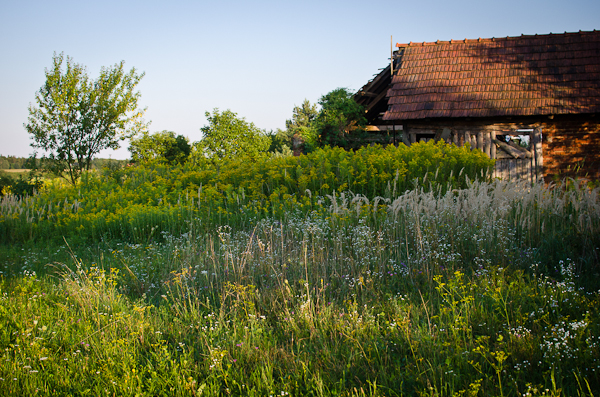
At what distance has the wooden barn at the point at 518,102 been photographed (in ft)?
44.5

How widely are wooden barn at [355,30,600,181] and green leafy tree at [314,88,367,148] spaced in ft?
6.31

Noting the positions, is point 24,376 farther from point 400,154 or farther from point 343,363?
point 400,154

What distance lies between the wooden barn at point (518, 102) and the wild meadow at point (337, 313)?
370 inches

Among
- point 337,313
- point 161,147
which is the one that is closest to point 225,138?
point 161,147

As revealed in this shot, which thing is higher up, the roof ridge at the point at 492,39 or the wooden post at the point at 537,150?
the roof ridge at the point at 492,39

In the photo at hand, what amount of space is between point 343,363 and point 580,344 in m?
1.52

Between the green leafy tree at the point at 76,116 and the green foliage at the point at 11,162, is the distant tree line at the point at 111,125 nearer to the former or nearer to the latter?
the green leafy tree at the point at 76,116

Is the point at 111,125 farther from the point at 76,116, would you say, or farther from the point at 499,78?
the point at 499,78

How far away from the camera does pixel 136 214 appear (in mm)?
7336

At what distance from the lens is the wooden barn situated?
13555mm

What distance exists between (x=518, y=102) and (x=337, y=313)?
44.0 ft

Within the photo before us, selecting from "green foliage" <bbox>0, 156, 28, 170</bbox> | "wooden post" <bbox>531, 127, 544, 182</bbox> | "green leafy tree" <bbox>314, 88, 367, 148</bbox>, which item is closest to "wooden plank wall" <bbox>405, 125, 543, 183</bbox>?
"wooden post" <bbox>531, 127, 544, 182</bbox>

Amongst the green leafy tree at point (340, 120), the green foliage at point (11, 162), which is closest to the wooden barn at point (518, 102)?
the green leafy tree at point (340, 120)

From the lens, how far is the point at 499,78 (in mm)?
14570
